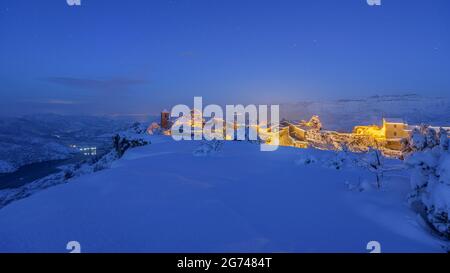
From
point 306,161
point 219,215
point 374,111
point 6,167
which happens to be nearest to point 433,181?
point 219,215

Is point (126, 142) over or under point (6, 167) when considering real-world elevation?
over

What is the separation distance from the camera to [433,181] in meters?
4.17

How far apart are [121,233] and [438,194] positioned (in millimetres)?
4208

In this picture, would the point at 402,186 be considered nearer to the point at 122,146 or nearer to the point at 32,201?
the point at 32,201

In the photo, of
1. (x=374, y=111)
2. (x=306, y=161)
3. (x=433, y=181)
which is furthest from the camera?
(x=374, y=111)

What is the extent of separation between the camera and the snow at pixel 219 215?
11.3 feet

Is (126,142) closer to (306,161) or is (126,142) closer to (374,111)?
(306,161)

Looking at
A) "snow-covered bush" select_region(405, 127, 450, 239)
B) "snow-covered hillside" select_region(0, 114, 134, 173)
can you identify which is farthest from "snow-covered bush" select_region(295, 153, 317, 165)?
"snow-covered hillside" select_region(0, 114, 134, 173)

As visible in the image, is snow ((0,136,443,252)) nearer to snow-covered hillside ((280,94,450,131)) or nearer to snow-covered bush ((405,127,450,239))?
snow-covered bush ((405,127,450,239))

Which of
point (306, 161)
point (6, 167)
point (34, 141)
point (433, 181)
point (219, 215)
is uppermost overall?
point (433, 181)

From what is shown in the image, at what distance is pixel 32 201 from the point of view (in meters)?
5.51

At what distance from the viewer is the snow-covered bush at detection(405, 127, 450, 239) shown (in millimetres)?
3707

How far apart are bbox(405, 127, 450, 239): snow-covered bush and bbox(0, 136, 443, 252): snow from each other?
8.5 inches

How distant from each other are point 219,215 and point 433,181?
3.16 meters
